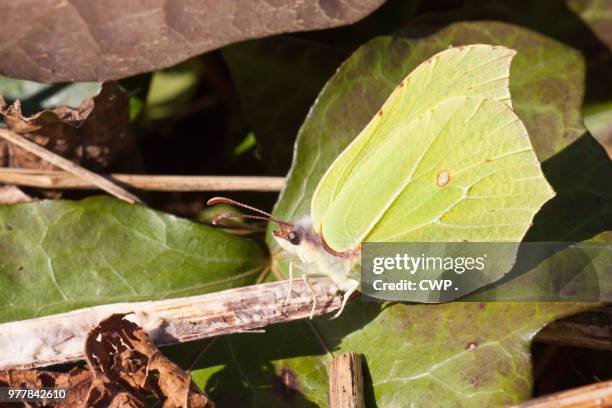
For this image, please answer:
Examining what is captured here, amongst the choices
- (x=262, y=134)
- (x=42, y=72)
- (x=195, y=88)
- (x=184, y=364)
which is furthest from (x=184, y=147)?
(x=184, y=364)

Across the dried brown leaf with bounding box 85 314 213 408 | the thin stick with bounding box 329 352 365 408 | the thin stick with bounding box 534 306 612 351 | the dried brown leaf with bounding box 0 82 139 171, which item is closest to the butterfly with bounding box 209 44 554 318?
the thin stick with bounding box 329 352 365 408

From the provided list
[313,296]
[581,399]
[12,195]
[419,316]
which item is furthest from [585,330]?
[12,195]

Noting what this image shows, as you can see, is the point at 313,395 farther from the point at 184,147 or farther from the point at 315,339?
the point at 184,147

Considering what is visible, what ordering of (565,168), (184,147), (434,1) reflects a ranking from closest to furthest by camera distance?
A: (565,168) < (434,1) < (184,147)

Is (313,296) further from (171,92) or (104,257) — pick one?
(171,92)

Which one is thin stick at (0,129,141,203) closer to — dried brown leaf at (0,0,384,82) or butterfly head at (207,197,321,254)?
dried brown leaf at (0,0,384,82)
